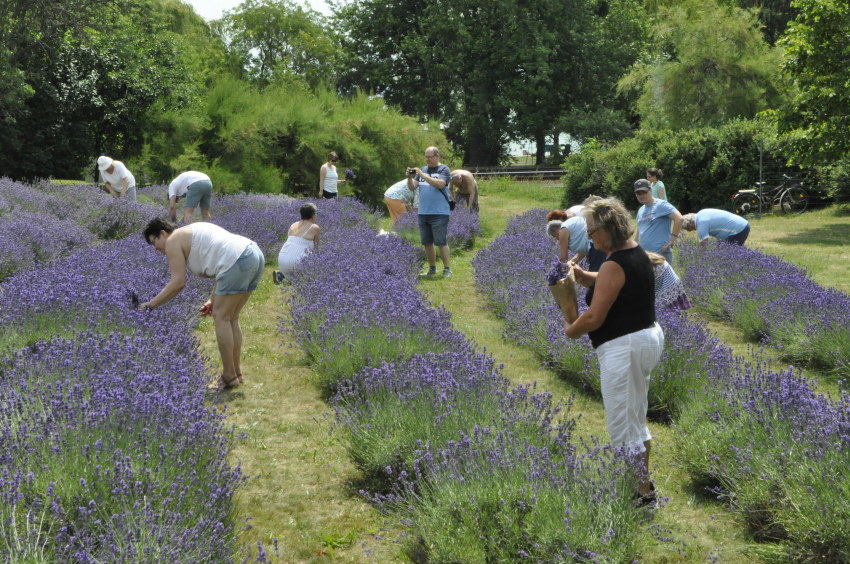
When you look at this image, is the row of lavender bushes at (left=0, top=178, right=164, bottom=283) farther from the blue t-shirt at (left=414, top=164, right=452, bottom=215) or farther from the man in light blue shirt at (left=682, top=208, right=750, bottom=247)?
the man in light blue shirt at (left=682, top=208, right=750, bottom=247)

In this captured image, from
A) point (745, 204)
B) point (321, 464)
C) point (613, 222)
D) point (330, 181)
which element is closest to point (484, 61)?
point (745, 204)

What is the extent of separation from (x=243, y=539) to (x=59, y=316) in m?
2.54

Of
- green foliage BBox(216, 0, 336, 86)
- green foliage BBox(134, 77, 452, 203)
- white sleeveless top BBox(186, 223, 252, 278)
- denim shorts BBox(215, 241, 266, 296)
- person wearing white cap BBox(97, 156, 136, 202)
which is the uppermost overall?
green foliage BBox(216, 0, 336, 86)

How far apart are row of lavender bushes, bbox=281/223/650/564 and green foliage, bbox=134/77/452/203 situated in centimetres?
1242

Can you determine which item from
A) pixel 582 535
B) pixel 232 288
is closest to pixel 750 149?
pixel 232 288

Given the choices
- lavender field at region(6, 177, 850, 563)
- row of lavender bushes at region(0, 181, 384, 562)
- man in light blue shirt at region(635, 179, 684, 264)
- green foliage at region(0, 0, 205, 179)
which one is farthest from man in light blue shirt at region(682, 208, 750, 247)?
green foliage at region(0, 0, 205, 179)

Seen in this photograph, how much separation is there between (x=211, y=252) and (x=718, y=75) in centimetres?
2150

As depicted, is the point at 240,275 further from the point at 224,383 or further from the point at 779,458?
the point at 779,458

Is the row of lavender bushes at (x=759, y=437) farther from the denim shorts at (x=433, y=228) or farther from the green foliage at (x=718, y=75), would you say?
the green foliage at (x=718, y=75)

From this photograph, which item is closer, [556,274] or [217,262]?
[556,274]

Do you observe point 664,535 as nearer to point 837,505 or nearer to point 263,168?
point 837,505

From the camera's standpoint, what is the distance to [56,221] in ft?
31.5

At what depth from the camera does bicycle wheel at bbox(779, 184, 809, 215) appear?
17.1m

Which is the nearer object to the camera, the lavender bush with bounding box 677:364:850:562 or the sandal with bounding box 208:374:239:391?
the lavender bush with bounding box 677:364:850:562
